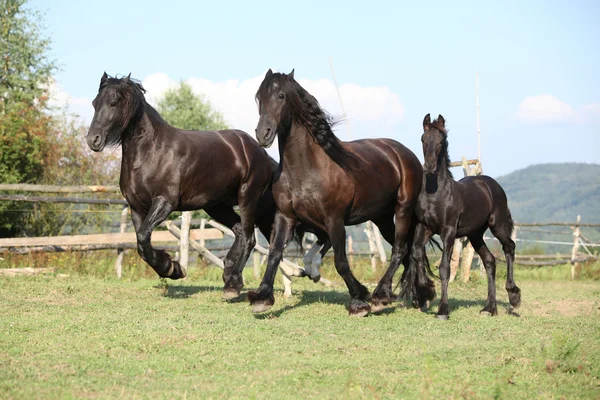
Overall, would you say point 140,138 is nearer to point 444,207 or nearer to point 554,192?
point 444,207

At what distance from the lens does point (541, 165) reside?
114375mm

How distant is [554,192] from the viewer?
94188 mm

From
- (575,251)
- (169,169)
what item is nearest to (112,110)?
(169,169)

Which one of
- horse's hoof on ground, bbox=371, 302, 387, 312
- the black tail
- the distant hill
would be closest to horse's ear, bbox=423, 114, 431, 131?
the black tail

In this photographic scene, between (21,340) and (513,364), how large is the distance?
4.20m

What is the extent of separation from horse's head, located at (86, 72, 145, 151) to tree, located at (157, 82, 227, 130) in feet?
101

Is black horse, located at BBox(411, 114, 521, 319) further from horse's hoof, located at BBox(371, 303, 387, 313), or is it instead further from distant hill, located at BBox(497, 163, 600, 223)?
distant hill, located at BBox(497, 163, 600, 223)

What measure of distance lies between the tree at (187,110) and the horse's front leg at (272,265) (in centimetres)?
3208

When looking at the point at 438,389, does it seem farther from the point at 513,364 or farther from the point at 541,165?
the point at 541,165

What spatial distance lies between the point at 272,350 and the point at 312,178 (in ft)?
7.56

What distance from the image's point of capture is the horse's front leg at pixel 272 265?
7.52 m

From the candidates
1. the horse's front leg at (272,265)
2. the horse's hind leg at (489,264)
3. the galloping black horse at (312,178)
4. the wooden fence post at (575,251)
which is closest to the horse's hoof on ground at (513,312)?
the horse's hind leg at (489,264)

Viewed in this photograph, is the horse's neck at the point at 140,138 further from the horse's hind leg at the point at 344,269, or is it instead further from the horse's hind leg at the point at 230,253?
the horse's hind leg at the point at 344,269

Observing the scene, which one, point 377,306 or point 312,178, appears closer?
point 312,178
